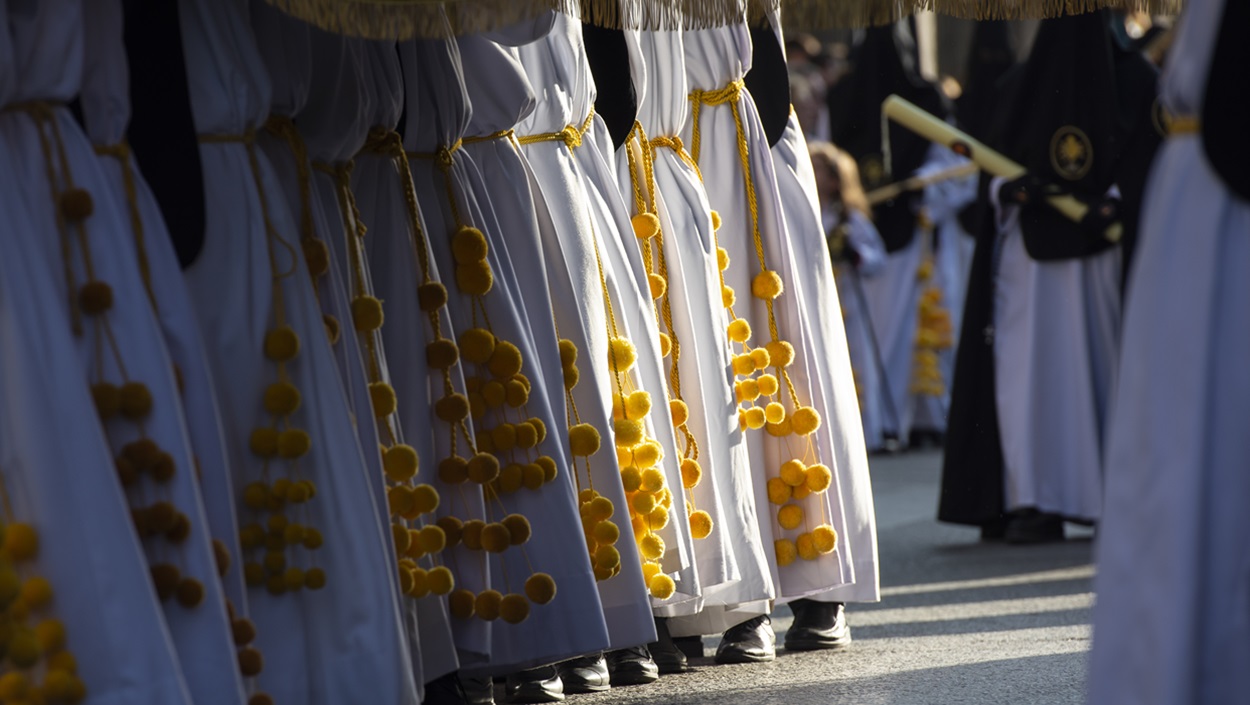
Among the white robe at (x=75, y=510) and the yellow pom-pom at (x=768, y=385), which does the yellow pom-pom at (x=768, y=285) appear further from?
the white robe at (x=75, y=510)

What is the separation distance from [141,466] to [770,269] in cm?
241

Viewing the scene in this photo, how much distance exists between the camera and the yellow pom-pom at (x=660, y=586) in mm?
4383

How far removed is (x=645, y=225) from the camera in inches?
189

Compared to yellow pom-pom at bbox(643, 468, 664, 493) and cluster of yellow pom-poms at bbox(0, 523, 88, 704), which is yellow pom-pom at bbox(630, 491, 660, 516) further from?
cluster of yellow pom-poms at bbox(0, 523, 88, 704)

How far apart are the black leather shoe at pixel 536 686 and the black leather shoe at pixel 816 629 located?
37.1 inches

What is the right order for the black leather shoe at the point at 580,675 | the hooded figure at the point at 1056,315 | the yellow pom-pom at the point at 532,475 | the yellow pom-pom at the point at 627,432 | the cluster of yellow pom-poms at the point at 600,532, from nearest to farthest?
the yellow pom-pom at the point at 532,475
the cluster of yellow pom-poms at the point at 600,532
the yellow pom-pom at the point at 627,432
the black leather shoe at the point at 580,675
the hooded figure at the point at 1056,315

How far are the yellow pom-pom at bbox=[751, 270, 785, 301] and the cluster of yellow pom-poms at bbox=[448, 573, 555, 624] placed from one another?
1.43 meters

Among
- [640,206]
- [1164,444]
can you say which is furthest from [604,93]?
[1164,444]

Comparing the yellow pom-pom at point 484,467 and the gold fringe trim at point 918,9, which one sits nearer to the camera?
the gold fringe trim at point 918,9

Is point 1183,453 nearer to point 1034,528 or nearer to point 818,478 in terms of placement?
point 818,478

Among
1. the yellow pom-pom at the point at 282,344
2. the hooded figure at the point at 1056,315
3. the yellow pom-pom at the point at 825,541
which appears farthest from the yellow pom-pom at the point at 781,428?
the hooded figure at the point at 1056,315

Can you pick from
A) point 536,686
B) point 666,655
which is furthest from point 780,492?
point 536,686

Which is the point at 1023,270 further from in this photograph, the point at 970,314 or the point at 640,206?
the point at 640,206

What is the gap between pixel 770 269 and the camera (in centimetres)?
512
